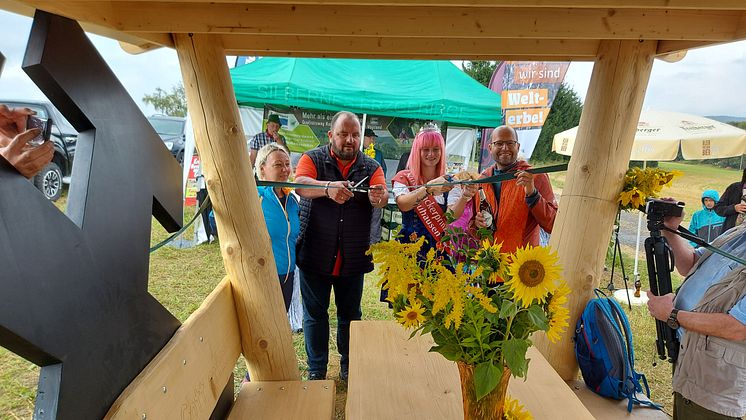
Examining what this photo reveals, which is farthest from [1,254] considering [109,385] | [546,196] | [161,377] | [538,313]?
[546,196]

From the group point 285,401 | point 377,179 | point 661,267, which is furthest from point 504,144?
point 285,401

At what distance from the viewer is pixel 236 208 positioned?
2.18 meters

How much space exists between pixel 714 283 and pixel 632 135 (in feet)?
2.57

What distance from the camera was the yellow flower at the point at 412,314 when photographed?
1.24 metres

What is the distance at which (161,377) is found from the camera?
1.39 m

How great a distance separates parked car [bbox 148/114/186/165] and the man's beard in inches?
374

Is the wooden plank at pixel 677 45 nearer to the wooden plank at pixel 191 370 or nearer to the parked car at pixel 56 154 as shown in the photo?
the wooden plank at pixel 191 370

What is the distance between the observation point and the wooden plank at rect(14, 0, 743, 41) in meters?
1.81

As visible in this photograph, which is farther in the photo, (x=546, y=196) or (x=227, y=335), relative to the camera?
(x=546, y=196)

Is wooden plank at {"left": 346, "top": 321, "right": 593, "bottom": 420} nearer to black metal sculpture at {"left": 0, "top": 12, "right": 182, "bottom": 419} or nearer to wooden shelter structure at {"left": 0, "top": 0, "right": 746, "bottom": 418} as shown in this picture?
wooden shelter structure at {"left": 0, "top": 0, "right": 746, "bottom": 418}

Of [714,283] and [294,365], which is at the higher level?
[714,283]

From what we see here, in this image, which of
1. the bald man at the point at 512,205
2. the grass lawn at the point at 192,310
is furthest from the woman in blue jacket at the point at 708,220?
the bald man at the point at 512,205

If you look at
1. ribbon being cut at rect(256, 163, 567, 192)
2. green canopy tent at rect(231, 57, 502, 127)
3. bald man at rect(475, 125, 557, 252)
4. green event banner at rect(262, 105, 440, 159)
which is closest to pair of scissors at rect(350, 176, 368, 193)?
ribbon being cut at rect(256, 163, 567, 192)

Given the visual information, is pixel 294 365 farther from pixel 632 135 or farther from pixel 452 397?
pixel 632 135
